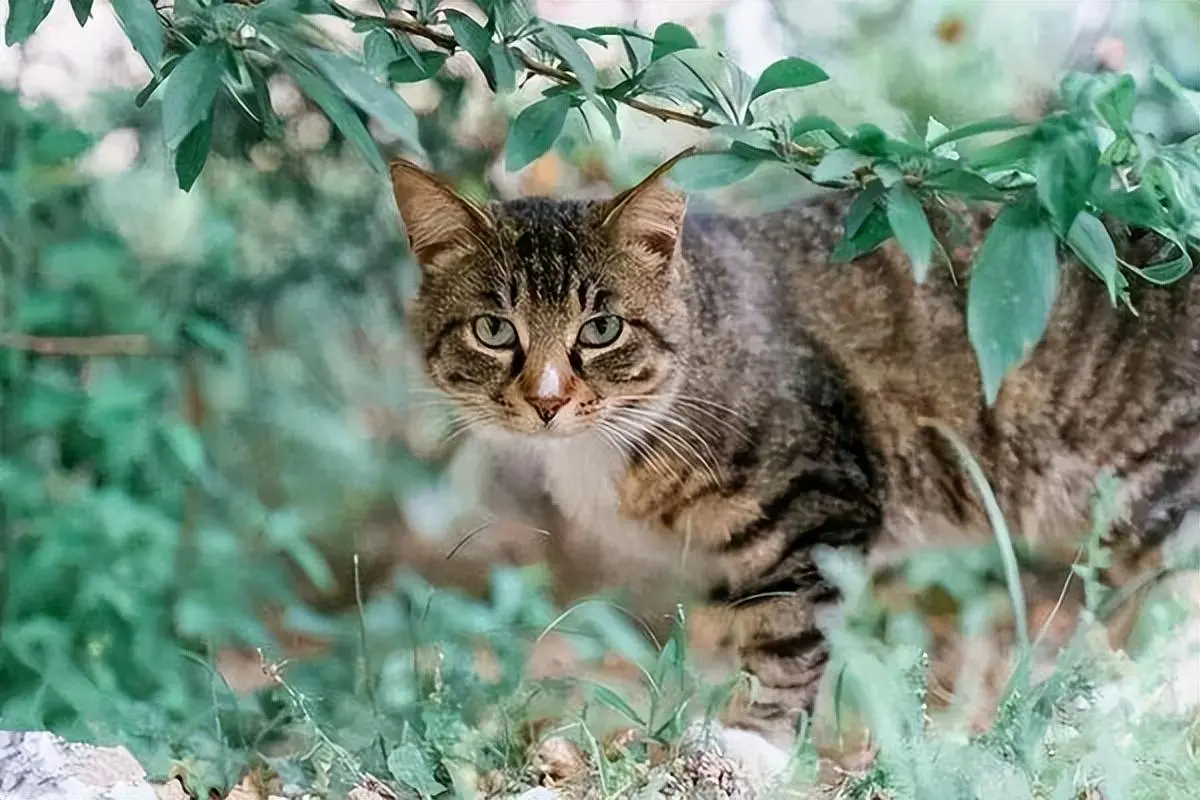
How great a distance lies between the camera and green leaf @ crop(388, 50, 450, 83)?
85cm

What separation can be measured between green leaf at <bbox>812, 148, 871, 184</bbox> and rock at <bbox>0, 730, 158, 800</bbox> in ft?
2.17

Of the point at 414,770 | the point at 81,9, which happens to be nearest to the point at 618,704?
the point at 414,770

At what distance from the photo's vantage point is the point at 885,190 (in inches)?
31.5

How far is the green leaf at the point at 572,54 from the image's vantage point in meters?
0.79

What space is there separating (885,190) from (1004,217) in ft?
0.26

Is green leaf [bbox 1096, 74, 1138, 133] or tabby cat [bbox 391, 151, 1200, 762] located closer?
green leaf [bbox 1096, 74, 1138, 133]

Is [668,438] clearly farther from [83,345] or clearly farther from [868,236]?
[83,345]

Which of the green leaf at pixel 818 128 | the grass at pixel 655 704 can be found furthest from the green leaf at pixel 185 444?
the green leaf at pixel 818 128

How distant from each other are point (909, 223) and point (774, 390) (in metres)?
0.18

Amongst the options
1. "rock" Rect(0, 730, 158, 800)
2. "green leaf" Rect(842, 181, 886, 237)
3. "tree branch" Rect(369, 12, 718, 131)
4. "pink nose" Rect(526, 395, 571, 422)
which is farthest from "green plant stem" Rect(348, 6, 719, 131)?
"rock" Rect(0, 730, 158, 800)

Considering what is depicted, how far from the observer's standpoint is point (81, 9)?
836 mm

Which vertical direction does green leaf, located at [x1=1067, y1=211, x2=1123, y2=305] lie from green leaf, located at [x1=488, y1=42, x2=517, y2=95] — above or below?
below

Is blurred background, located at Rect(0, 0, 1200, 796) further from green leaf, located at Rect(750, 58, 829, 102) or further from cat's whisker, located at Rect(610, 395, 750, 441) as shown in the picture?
cat's whisker, located at Rect(610, 395, 750, 441)

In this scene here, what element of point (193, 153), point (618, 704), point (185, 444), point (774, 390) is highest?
point (193, 153)
